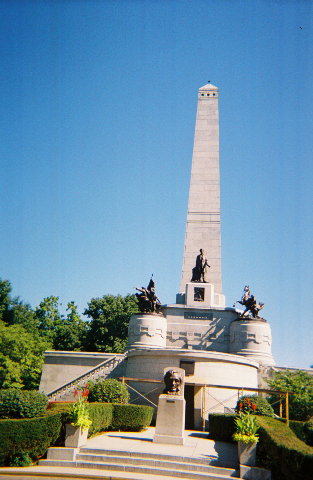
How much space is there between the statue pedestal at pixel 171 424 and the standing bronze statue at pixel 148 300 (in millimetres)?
14198

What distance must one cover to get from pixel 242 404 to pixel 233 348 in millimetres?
11869

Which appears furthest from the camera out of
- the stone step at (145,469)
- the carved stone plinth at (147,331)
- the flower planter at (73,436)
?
the carved stone plinth at (147,331)

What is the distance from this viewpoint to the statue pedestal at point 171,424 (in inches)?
580

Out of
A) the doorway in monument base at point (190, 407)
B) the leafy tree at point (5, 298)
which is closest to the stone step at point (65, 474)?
the doorway in monument base at point (190, 407)

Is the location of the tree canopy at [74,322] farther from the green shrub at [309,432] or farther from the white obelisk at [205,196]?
the green shrub at [309,432]

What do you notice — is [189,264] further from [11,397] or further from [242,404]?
[11,397]

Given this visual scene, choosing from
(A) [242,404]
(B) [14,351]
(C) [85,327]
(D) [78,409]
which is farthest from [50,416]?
(C) [85,327]

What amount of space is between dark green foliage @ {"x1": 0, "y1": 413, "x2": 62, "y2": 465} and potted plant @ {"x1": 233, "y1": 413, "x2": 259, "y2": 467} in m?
5.60

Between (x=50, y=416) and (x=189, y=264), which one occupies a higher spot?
(x=189, y=264)

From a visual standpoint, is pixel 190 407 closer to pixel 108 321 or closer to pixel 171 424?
pixel 171 424

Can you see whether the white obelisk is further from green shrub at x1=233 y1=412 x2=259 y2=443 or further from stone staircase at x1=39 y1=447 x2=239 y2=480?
stone staircase at x1=39 y1=447 x2=239 y2=480

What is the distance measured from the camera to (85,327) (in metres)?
48.0

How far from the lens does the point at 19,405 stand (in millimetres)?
13312

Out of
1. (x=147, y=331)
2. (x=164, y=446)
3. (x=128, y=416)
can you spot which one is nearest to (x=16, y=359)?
(x=147, y=331)
